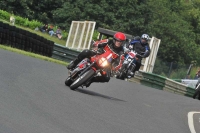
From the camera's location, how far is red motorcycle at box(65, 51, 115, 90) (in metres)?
13.0

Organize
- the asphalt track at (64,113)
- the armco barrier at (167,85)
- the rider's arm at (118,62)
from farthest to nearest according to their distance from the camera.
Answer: the armco barrier at (167,85) → the rider's arm at (118,62) → the asphalt track at (64,113)

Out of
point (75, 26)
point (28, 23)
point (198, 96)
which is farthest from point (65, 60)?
point (28, 23)

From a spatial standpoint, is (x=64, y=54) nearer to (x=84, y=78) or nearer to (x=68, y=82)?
(x=68, y=82)

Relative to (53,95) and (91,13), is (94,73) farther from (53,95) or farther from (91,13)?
(91,13)

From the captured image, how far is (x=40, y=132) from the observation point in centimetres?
727

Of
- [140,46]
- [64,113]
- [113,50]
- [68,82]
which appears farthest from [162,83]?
[64,113]

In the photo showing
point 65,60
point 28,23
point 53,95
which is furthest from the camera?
point 28,23

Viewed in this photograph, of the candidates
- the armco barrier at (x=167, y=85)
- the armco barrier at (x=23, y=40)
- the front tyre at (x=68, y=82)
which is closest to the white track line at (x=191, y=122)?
the front tyre at (x=68, y=82)

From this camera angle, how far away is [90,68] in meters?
13.1

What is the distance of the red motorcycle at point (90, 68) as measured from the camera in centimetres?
1298

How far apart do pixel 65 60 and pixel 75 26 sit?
457cm

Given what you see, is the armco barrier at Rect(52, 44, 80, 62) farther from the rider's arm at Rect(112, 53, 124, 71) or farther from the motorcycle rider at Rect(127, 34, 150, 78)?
the rider's arm at Rect(112, 53, 124, 71)

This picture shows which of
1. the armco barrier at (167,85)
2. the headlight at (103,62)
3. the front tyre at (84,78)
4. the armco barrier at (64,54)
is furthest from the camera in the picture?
the armco barrier at (64,54)

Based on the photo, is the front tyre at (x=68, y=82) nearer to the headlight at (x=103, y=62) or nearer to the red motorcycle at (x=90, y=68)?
the red motorcycle at (x=90, y=68)
